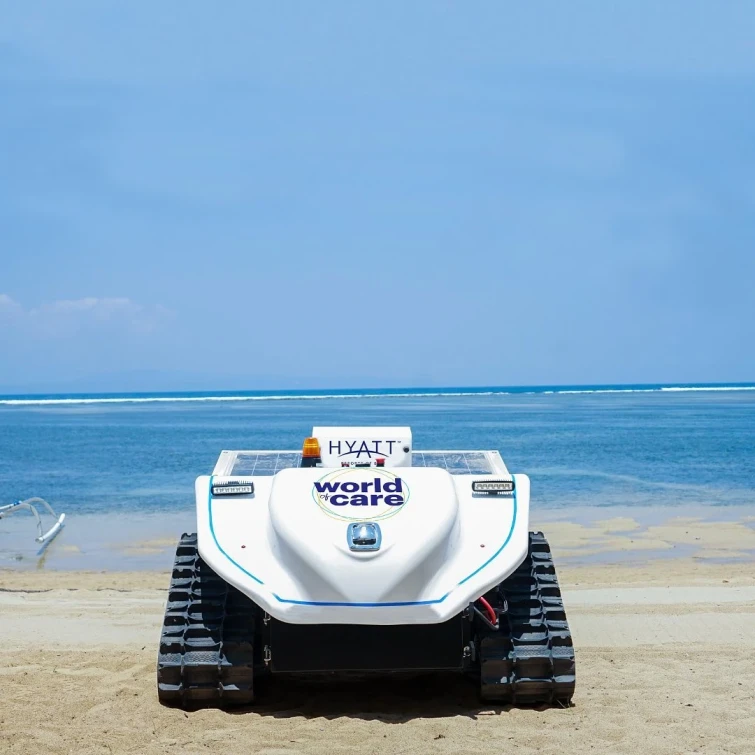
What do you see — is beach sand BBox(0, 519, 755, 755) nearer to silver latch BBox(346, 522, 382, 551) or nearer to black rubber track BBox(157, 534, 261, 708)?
black rubber track BBox(157, 534, 261, 708)

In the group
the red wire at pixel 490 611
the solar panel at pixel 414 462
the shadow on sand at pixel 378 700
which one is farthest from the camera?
the solar panel at pixel 414 462

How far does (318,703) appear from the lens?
7.04 metres

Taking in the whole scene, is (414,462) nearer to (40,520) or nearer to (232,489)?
(232,489)

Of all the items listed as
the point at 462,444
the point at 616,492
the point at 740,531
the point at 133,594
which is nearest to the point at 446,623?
the point at 133,594

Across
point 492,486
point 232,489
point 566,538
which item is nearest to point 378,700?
point 492,486

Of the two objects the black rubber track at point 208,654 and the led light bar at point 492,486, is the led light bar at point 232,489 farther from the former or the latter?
the led light bar at point 492,486

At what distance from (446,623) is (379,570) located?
0.78 metres

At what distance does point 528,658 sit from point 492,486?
4.04 ft

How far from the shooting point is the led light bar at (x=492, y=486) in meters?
7.17

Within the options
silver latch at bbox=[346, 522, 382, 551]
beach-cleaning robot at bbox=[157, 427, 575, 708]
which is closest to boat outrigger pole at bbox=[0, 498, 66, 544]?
beach-cleaning robot at bbox=[157, 427, 575, 708]

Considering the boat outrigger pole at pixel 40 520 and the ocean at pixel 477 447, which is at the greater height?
the boat outrigger pole at pixel 40 520

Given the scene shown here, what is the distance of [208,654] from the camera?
6695 millimetres

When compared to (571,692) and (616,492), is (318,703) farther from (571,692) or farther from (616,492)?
(616,492)

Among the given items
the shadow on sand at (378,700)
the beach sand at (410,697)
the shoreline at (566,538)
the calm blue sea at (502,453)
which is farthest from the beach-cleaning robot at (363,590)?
the calm blue sea at (502,453)
